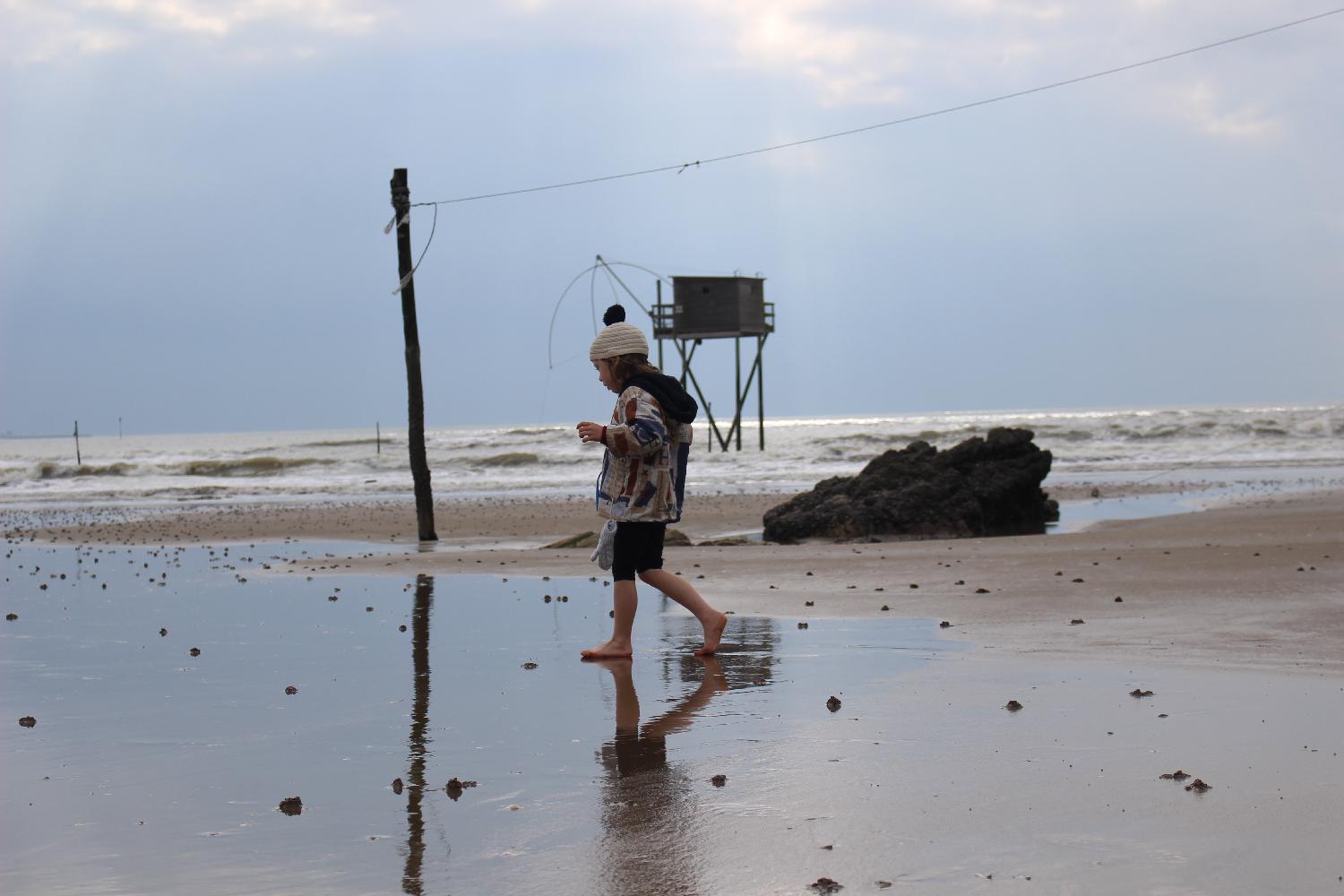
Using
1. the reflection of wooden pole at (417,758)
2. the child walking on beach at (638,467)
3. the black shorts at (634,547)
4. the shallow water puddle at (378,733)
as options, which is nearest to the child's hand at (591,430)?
the child walking on beach at (638,467)

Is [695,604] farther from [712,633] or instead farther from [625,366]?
[625,366]

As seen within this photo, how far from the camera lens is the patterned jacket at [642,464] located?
7.03 m

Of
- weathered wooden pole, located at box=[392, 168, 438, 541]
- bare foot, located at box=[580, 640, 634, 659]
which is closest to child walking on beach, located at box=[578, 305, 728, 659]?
bare foot, located at box=[580, 640, 634, 659]

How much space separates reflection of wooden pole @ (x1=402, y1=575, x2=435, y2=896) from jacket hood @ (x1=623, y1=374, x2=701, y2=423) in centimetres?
183

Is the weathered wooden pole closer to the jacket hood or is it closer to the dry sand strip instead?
the dry sand strip

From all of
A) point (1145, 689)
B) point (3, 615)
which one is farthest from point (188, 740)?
point (3, 615)

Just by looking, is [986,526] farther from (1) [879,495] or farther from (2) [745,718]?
(2) [745,718]

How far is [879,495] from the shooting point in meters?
17.3

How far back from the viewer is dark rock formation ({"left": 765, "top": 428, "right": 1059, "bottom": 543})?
1703 cm

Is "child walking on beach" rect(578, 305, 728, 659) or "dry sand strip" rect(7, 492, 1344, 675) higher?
"child walking on beach" rect(578, 305, 728, 659)

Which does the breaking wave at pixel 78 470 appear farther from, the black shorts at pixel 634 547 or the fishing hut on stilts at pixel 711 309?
the black shorts at pixel 634 547

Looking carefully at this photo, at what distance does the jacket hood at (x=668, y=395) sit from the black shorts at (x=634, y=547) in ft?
2.08

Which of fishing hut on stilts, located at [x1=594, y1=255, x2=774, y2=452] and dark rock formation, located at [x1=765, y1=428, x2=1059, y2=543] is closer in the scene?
dark rock formation, located at [x1=765, y1=428, x2=1059, y2=543]

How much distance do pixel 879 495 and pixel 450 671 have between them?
11.0 metres
